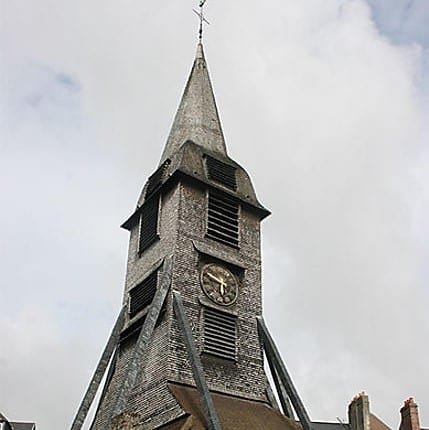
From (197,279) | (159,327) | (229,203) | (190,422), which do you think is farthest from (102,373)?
(229,203)

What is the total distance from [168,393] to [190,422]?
1747mm

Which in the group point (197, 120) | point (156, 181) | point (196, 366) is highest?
point (197, 120)

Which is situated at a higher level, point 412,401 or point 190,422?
point 412,401

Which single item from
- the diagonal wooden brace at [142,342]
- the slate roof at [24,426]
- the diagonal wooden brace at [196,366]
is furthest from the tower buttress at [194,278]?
the slate roof at [24,426]

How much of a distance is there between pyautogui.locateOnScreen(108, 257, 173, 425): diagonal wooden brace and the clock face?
48.3 inches

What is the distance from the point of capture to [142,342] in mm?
18766

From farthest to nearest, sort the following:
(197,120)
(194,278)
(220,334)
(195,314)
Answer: (197,120)
(194,278)
(220,334)
(195,314)

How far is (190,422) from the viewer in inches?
637

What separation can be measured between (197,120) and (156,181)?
306 cm

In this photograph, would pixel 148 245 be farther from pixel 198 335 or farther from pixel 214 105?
pixel 214 105

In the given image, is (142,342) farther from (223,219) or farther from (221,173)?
(221,173)

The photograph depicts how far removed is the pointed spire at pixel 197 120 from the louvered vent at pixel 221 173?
946mm

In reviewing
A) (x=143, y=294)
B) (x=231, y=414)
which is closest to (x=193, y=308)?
(x=143, y=294)

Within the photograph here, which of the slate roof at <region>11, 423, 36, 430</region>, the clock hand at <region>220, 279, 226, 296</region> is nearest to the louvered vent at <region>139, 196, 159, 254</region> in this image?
the clock hand at <region>220, 279, 226, 296</region>
